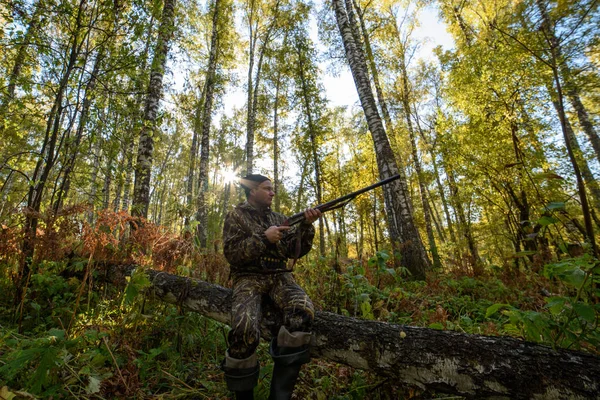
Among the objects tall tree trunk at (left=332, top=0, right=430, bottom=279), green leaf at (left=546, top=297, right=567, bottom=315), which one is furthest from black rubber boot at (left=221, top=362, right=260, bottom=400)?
tall tree trunk at (left=332, top=0, right=430, bottom=279)

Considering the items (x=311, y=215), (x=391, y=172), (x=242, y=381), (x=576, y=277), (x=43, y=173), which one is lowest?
(x=242, y=381)

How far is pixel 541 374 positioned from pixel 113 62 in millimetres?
6321

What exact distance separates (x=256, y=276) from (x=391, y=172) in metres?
5.16

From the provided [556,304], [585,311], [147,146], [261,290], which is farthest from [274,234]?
[147,146]

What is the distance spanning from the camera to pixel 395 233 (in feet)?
26.0

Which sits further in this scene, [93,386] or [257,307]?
[257,307]

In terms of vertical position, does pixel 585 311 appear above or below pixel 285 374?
above

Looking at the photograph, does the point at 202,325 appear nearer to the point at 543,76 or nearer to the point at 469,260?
the point at 469,260

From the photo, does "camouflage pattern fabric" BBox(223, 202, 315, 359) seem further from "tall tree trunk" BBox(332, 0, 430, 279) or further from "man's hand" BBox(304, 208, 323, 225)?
"tall tree trunk" BBox(332, 0, 430, 279)

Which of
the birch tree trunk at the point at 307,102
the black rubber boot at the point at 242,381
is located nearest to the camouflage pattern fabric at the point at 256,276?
the black rubber boot at the point at 242,381

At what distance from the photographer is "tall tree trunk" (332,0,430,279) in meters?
6.50

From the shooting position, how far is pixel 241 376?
7.02 feet

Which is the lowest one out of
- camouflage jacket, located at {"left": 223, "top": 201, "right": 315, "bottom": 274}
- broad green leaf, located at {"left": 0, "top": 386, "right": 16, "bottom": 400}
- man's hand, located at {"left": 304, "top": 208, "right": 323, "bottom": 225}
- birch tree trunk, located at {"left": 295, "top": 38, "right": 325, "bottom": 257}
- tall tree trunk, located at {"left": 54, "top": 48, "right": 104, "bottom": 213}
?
broad green leaf, located at {"left": 0, "top": 386, "right": 16, "bottom": 400}

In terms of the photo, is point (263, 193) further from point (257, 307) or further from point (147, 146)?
point (147, 146)
